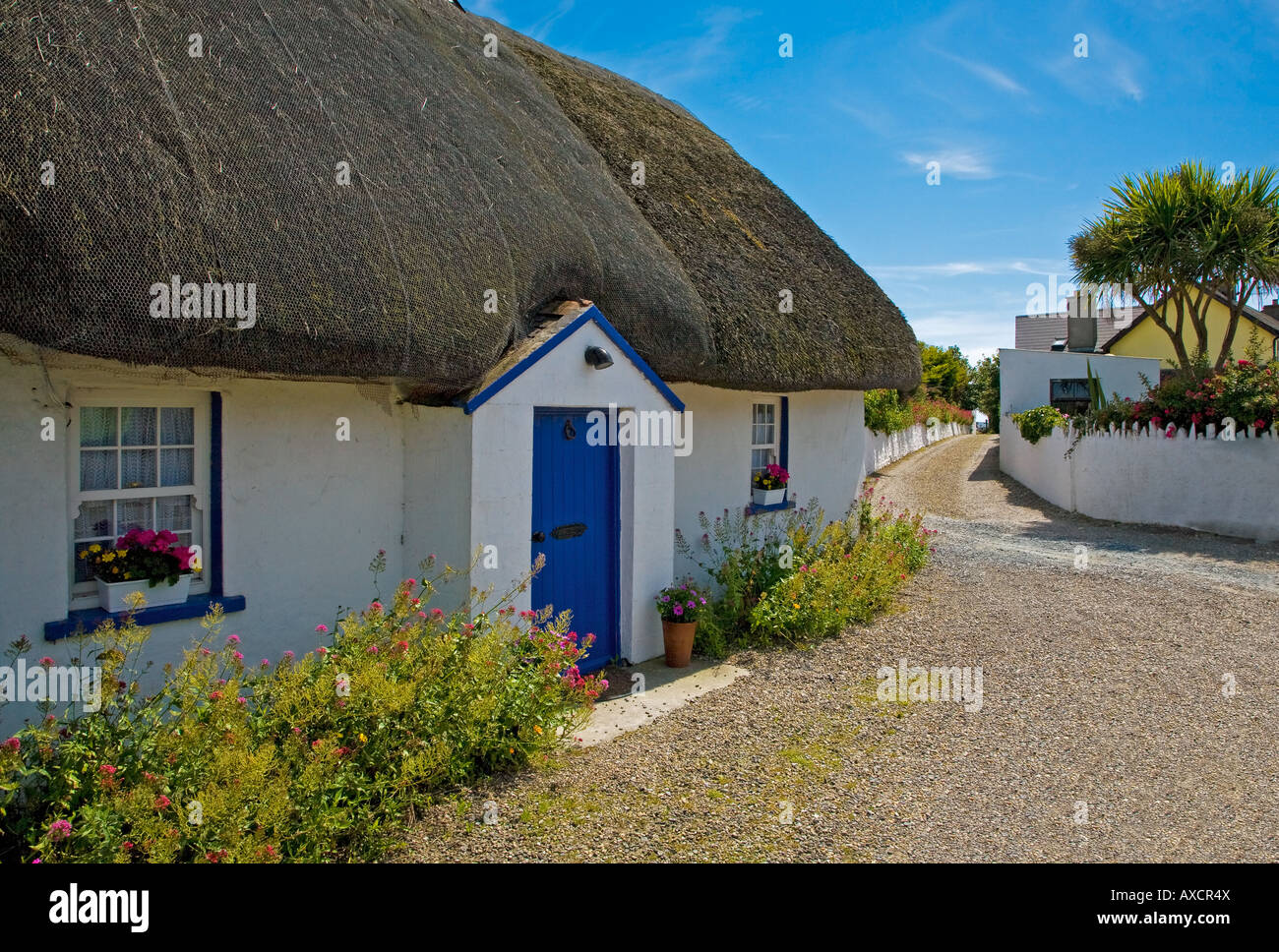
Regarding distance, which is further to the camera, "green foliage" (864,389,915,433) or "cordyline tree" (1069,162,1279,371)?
"green foliage" (864,389,915,433)

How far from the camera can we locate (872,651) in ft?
23.2

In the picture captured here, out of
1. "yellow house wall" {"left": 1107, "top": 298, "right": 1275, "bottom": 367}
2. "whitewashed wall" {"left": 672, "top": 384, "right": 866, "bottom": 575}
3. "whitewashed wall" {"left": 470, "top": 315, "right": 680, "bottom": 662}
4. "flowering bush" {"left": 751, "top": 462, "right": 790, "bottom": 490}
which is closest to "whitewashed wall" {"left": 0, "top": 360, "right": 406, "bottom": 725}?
"whitewashed wall" {"left": 470, "top": 315, "right": 680, "bottom": 662}

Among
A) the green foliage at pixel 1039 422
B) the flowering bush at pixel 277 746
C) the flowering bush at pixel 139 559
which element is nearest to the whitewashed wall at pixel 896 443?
the green foliage at pixel 1039 422

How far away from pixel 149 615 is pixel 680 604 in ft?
12.2

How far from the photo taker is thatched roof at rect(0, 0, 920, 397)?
3668 millimetres

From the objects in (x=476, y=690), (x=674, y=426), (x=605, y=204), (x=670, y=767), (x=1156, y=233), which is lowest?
(x=670, y=767)

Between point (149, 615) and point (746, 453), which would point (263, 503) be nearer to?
point (149, 615)

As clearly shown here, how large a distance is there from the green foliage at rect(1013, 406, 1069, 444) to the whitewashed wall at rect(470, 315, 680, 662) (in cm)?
1372

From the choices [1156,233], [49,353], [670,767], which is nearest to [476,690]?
[670,767]

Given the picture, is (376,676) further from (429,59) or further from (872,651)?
(429,59)

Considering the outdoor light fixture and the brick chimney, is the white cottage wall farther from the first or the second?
the brick chimney

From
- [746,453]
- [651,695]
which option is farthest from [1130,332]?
[651,695]

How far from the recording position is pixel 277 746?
12.5 ft
